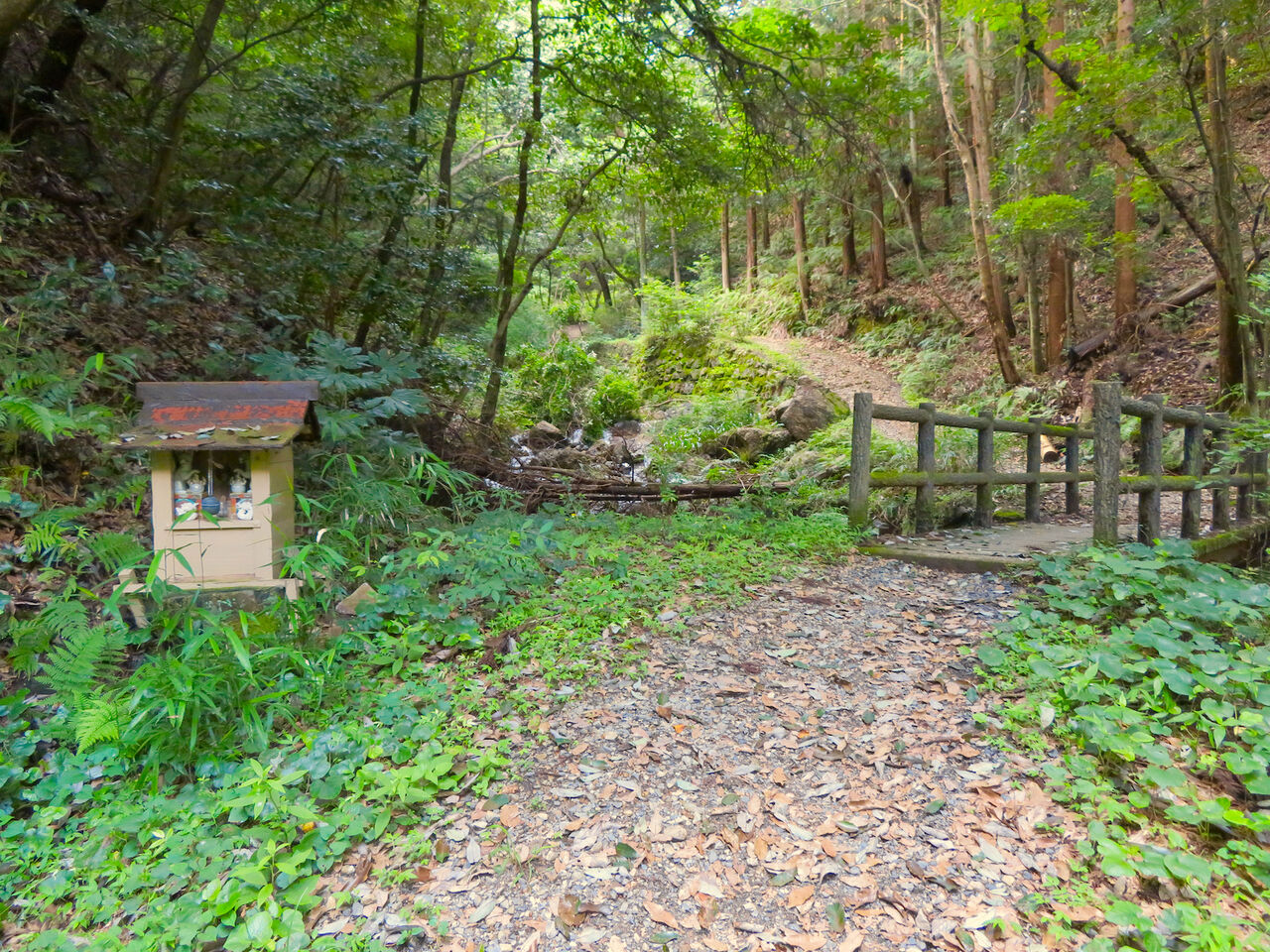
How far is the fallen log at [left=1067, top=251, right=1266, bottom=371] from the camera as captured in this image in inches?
425

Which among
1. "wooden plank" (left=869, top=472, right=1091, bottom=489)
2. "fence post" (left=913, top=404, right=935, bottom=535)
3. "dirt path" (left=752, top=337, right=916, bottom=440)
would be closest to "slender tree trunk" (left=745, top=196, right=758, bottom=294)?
"dirt path" (left=752, top=337, right=916, bottom=440)

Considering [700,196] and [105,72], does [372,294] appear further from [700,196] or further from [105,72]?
[700,196]

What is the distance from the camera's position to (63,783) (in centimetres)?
246

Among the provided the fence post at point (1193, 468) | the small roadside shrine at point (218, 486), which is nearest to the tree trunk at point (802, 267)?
the fence post at point (1193, 468)

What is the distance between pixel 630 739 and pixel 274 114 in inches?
238

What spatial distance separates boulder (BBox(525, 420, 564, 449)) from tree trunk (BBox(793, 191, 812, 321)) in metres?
9.91

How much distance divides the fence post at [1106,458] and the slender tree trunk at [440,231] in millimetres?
6150

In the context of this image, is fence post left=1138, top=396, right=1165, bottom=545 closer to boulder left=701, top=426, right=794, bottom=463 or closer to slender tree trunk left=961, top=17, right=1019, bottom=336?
boulder left=701, top=426, right=794, bottom=463

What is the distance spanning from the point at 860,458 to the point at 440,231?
5337 millimetres

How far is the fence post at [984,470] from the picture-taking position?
Result: 6340 mm

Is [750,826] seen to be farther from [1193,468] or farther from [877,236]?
[877,236]

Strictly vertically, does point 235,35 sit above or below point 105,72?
above

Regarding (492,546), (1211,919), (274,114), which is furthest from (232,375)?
(1211,919)

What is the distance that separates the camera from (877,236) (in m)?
16.7
